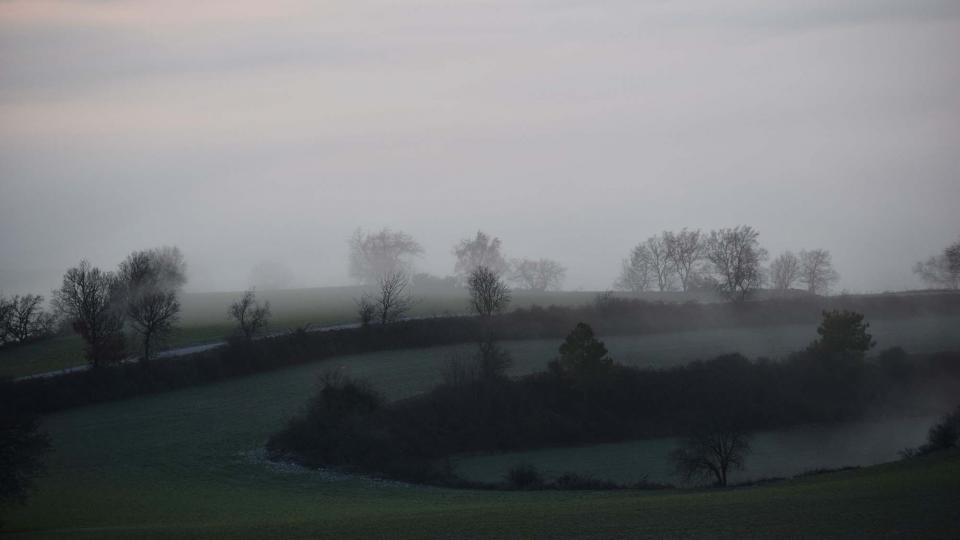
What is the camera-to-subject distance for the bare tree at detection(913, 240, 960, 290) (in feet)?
250

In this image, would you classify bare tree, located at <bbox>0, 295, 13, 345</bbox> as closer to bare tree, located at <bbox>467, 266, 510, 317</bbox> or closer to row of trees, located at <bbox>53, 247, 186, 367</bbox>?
row of trees, located at <bbox>53, 247, 186, 367</bbox>

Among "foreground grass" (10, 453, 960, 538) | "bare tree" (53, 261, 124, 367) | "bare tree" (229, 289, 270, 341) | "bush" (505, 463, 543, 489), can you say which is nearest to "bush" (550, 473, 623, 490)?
"bush" (505, 463, 543, 489)

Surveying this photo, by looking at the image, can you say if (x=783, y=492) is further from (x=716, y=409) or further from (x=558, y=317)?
(x=558, y=317)

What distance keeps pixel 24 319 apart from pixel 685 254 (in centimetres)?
6234

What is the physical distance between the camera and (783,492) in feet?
66.2

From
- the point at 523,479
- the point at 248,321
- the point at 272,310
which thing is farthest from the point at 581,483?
the point at 272,310

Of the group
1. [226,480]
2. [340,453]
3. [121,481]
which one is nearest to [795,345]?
[340,453]

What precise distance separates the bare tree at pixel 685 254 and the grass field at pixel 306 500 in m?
54.5

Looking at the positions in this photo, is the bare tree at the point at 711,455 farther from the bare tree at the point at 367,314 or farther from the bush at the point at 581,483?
the bare tree at the point at 367,314

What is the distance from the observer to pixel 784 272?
83.4 m

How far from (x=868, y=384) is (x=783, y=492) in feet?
98.7


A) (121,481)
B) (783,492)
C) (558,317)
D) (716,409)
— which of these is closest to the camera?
(783,492)

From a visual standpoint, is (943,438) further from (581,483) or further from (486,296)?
(486,296)

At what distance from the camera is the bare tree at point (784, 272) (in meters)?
82.5
